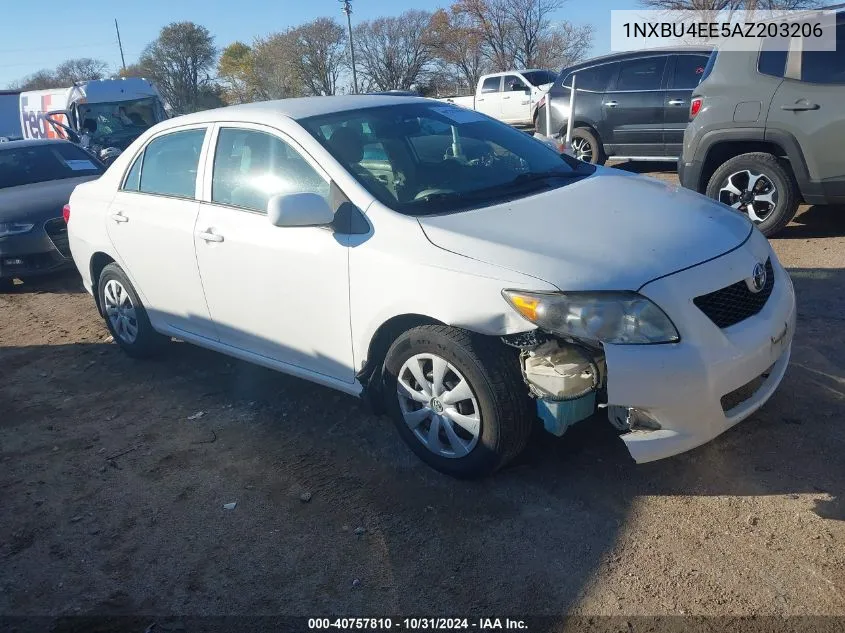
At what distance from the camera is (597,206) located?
11.5ft

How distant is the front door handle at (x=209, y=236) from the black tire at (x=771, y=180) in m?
4.38

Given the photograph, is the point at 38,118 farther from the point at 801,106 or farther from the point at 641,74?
the point at 801,106

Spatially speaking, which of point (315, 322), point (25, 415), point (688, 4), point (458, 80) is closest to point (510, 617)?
point (315, 322)

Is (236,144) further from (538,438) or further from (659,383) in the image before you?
(659,383)

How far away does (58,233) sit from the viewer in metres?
7.96

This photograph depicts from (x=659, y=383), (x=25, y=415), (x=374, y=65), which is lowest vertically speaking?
(x=25, y=415)

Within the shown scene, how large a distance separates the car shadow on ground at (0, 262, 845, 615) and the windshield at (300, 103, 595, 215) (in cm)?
131

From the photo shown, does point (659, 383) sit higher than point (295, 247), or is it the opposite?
point (295, 247)

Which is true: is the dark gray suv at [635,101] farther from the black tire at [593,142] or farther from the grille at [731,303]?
the grille at [731,303]

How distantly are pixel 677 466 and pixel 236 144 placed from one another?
9.83 feet

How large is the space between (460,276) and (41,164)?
27.0 ft

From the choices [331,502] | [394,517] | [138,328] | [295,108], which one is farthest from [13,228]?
[394,517]

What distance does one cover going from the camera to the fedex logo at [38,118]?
21484 mm

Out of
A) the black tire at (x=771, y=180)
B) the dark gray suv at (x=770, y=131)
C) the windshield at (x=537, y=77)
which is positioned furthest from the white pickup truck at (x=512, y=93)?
the black tire at (x=771, y=180)
